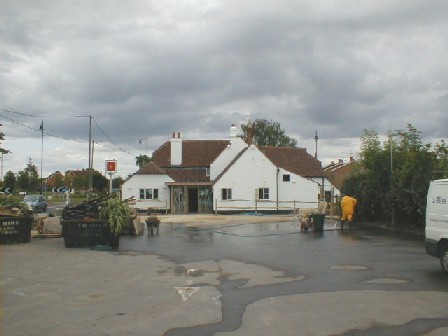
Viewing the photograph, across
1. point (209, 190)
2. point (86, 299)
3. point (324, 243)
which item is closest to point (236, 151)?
point (209, 190)

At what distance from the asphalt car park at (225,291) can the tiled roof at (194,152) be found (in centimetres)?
3339

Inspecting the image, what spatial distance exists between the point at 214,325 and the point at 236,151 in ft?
140

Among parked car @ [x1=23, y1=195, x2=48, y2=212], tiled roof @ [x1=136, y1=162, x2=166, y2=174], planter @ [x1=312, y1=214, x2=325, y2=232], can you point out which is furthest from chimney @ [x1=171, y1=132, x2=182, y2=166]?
planter @ [x1=312, y1=214, x2=325, y2=232]

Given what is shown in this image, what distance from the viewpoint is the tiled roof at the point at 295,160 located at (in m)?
52.1

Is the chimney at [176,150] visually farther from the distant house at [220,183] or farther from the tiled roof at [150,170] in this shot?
the tiled roof at [150,170]

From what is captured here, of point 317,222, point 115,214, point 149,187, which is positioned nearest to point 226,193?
point 149,187

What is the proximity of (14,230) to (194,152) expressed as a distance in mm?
33832

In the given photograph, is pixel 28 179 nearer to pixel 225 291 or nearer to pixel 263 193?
pixel 263 193

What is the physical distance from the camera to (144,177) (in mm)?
46656

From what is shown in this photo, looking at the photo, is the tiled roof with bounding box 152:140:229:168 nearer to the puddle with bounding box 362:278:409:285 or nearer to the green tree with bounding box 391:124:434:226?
the green tree with bounding box 391:124:434:226

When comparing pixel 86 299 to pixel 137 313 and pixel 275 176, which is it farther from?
pixel 275 176

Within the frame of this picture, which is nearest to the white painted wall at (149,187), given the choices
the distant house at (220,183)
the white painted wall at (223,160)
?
the distant house at (220,183)

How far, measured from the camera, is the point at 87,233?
57.5ft

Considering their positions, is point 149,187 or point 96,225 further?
point 149,187
